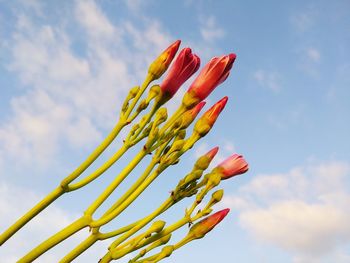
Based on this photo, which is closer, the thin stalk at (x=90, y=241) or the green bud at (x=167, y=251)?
the thin stalk at (x=90, y=241)

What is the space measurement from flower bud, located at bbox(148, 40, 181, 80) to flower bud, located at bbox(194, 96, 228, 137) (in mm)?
470

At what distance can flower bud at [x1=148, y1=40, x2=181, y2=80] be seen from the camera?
329 centimetres

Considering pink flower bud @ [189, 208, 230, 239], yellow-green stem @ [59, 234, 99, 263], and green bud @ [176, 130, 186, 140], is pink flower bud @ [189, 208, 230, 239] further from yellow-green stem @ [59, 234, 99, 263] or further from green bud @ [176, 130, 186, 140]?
yellow-green stem @ [59, 234, 99, 263]

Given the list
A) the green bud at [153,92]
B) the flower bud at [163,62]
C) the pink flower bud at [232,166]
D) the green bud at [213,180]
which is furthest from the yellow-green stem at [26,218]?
the pink flower bud at [232,166]

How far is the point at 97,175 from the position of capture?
275cm

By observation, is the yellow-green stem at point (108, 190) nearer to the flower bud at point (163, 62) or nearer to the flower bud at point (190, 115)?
the flower bud at point (190, 115)

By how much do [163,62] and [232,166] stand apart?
37.8 inches

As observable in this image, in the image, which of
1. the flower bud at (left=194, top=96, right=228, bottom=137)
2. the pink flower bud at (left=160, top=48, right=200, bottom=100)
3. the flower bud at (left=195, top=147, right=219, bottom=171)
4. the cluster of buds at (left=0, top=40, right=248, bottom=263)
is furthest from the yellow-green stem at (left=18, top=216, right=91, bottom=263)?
the pink flower bud at (left=160, top=48, right=200, bottom=100)

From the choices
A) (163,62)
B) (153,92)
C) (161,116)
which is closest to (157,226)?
(161,116)

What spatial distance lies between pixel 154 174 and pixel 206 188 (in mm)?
458

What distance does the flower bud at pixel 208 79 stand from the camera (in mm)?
3178

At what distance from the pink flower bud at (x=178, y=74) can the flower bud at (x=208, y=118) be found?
0.29 meters

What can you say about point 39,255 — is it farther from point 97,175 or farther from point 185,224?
point 185,224

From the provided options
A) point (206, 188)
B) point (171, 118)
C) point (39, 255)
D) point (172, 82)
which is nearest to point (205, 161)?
point (206, 188)
